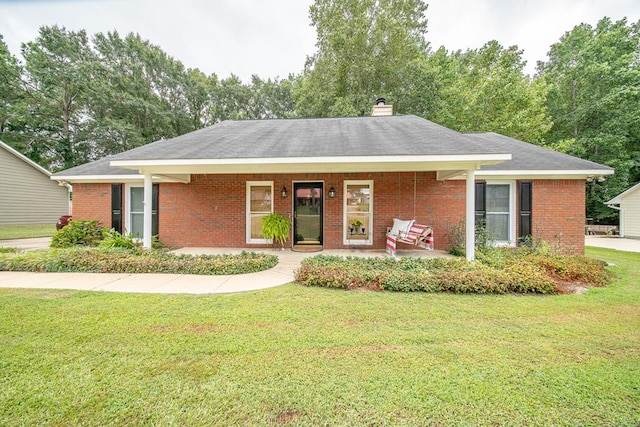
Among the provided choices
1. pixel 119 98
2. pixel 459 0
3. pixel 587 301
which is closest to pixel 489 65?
pixel 459 0

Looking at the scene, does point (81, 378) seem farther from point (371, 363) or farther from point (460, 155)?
point (460, 155)

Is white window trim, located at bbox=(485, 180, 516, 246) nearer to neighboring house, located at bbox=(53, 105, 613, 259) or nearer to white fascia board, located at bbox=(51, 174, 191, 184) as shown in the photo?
neighboring house, located at bbox=(53, 105, 613, 259)

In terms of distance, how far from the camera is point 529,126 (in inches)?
628

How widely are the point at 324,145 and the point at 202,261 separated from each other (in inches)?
154

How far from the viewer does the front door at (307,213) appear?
27.0 ft

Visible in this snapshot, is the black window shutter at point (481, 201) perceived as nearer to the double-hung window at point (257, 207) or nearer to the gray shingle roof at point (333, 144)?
the gray shingle roof at point (333, 144)

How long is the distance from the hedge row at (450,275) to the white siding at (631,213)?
1484cm

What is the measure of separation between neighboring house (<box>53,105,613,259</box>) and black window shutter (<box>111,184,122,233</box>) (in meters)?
0.03

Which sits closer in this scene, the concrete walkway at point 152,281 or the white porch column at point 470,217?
the concrete walkway at point 152,281

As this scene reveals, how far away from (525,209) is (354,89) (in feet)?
40.7

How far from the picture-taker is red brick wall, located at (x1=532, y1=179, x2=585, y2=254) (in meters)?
7.53

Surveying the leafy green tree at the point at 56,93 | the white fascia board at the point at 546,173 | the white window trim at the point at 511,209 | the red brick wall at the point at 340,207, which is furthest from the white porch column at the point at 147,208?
the leafy green tree at the point at 56,93

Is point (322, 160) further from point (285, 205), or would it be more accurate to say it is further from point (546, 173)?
point (546, 173)

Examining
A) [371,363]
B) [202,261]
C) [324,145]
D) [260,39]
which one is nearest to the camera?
[371,363]
